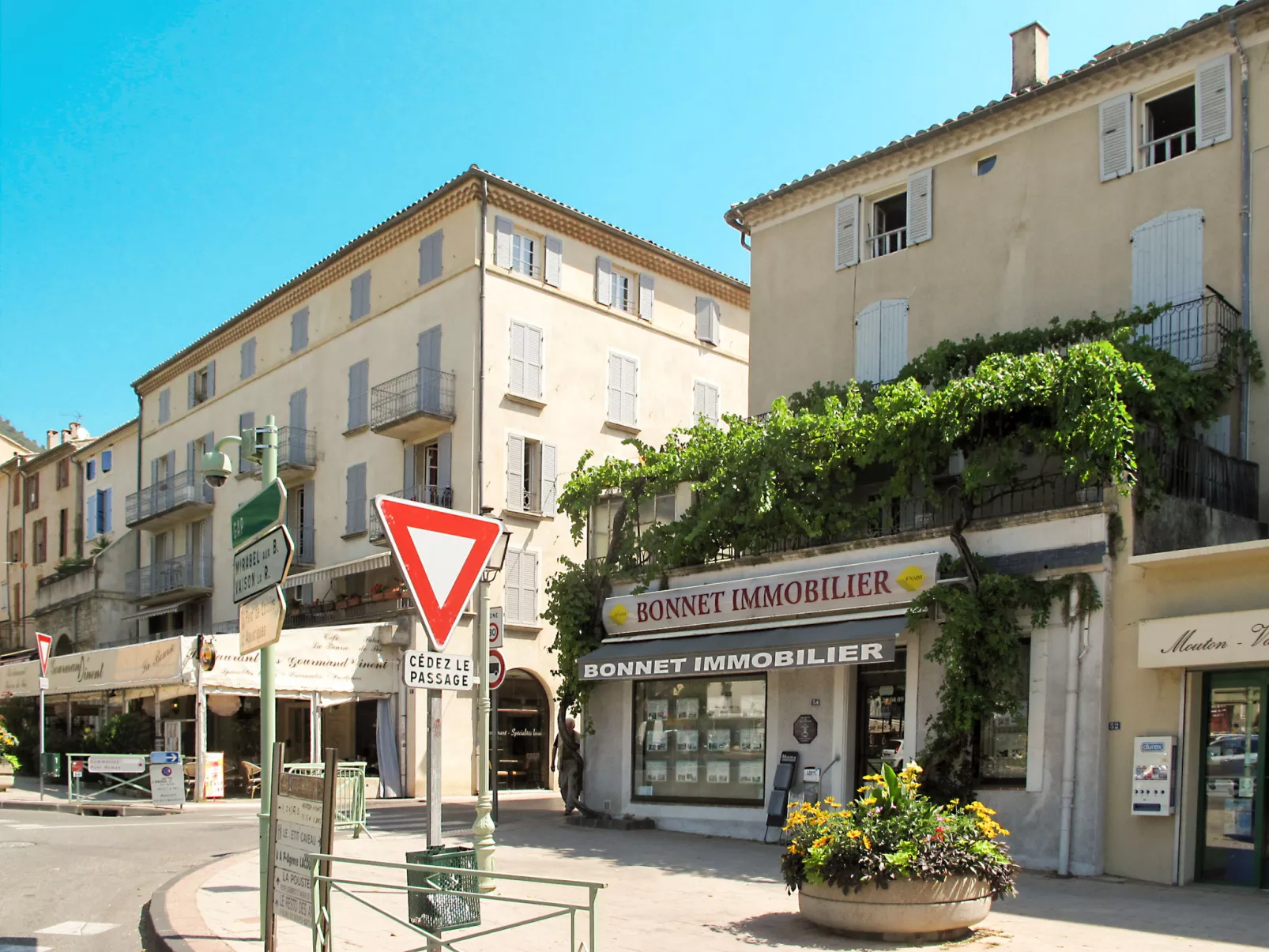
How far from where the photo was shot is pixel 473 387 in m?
27.1

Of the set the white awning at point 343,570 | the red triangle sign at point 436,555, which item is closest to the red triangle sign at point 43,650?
the white awning at point 343,570

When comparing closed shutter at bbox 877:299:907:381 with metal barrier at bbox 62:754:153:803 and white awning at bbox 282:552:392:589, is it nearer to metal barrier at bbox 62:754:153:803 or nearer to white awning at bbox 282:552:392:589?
white awning at bbox 282:552:392:589

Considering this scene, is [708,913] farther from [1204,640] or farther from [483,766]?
[1204,640]

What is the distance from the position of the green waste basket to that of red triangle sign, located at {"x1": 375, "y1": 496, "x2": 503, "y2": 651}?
4.53 feet

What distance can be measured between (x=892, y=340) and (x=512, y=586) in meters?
12.0

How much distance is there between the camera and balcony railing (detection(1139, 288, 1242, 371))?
1438 centimetres

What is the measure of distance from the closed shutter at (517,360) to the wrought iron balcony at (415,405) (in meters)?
1.37

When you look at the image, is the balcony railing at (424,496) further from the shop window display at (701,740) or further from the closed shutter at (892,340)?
the closed shutter at (892,340)

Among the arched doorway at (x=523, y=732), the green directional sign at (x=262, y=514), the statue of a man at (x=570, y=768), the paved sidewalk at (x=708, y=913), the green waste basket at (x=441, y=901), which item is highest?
the green directional sign at (x=262, y=514)

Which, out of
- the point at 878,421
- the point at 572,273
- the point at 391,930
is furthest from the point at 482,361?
the point at 391,930

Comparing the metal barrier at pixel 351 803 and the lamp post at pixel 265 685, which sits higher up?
the lamp post at pixel 265 685

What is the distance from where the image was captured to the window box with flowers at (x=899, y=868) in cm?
819

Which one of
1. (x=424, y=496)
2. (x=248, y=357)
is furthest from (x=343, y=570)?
(x=248, y=357)

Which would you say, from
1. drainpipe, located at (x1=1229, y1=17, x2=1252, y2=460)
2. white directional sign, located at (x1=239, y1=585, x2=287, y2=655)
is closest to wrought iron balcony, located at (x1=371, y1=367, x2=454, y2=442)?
drainpipe, located at (x1=1229, y1=17, x2=1252, y2=460)
